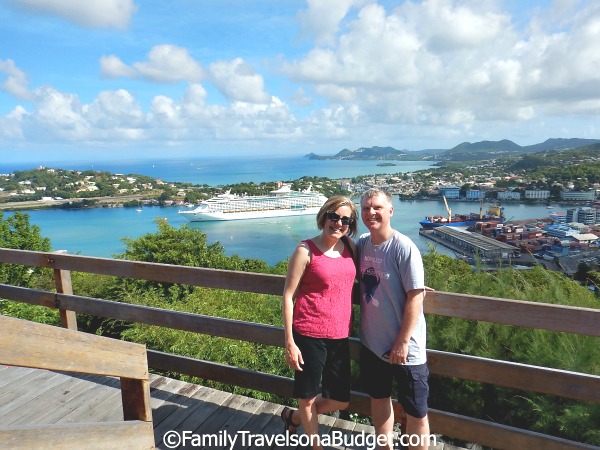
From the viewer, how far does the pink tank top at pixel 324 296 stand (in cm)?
208

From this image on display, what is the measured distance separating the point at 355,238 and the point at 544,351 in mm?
1679

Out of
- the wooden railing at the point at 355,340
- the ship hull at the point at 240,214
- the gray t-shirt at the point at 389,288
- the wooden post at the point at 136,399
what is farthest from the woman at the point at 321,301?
the ship hull at the point at 240,214

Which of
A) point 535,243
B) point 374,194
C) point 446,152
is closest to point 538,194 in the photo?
point 535,243

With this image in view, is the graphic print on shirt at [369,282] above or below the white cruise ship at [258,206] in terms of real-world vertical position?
above

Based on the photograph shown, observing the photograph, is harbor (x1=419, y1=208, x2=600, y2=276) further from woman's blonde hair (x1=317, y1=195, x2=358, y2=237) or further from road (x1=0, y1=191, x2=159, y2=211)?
road (x1=0, y1=191, x2=159, y2=211)

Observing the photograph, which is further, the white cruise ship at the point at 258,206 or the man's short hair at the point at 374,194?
the white cruise ship at the point at 258,206

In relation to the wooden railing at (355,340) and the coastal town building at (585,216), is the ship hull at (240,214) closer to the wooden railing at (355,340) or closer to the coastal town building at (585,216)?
the coastal town building at (585,216)

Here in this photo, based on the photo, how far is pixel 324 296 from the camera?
210 cm

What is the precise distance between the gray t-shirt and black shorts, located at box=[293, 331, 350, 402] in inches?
7.1

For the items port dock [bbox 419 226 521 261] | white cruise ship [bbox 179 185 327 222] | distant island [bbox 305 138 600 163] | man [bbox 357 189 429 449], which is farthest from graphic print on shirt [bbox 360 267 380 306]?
distant island [bbox 305 138 600 163]

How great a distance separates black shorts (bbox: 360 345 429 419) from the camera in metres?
2.02

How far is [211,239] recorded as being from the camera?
50.8 meters

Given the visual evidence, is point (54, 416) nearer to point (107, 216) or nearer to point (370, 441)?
point (370, 441)

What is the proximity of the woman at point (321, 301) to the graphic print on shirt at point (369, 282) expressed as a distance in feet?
0.20
